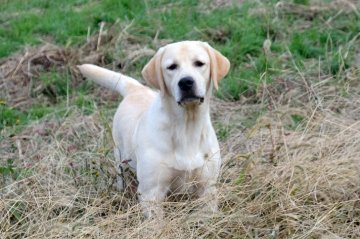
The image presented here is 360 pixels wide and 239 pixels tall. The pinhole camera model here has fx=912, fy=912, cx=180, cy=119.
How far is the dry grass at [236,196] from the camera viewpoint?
4.85 meters

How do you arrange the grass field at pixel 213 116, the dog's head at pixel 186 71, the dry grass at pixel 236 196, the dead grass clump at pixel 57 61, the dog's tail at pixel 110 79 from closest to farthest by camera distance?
the dry grass at pixel 236 196
the grass field at pixel 213 116
the dog's head at pixel 186 71
the dog's tail at pixel 110 79
the dead grass clump at pixel 57 61

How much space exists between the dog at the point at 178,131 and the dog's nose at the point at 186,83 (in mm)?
11

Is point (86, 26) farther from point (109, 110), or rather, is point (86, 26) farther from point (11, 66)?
point (109, 110)

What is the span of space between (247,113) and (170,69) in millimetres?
2056

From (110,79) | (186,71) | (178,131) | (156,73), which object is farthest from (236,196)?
(110,79)

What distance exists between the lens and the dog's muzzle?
505 centimetres

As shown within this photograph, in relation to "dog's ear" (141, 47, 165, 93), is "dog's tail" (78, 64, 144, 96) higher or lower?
lower

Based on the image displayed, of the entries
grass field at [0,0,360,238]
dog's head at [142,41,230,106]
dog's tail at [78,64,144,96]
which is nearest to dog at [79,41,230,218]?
dog's head at [142,41,230,106]

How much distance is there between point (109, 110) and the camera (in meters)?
7.44

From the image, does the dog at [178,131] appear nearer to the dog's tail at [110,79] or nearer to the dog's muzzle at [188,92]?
the dog's muzzle at [188,92]

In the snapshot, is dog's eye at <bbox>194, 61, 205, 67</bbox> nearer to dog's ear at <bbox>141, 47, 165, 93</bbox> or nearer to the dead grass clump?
dog's ear at <bbox>141, 47, 165, 93</bbox>

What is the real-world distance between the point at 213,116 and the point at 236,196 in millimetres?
2150

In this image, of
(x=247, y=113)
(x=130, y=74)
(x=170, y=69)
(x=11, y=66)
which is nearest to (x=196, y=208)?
(x=170, y=69)

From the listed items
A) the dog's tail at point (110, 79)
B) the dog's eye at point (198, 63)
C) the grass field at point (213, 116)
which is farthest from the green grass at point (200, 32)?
the dog's eye at point (198, 63)
